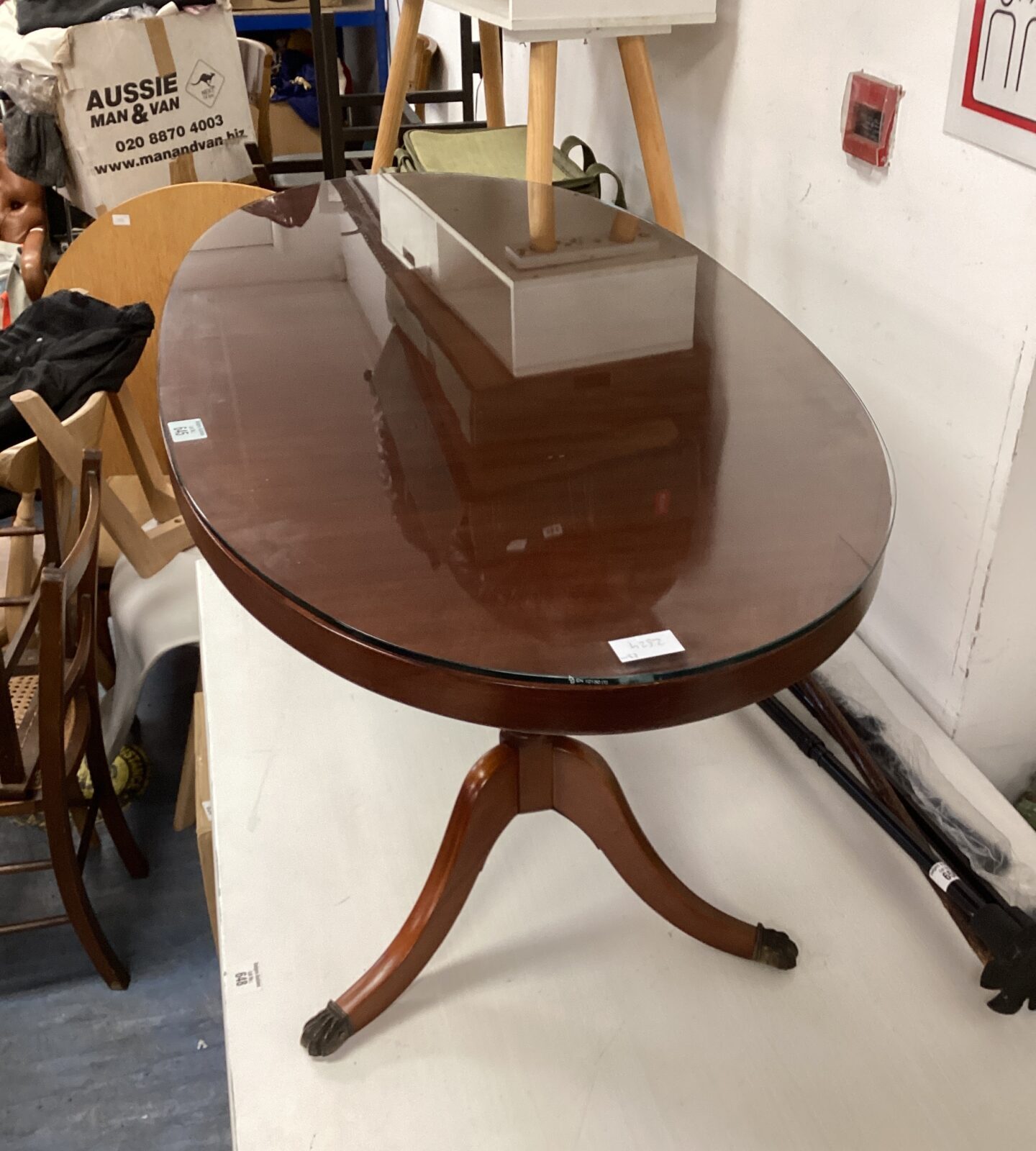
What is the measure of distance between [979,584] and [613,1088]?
2.12 ft

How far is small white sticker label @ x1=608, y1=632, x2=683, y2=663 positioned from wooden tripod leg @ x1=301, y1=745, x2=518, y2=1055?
0.32 metres

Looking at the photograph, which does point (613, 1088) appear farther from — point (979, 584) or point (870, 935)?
point (979, 584)

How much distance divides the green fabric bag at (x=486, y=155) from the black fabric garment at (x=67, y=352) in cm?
56

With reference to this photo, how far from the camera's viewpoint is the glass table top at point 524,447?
2.26ft

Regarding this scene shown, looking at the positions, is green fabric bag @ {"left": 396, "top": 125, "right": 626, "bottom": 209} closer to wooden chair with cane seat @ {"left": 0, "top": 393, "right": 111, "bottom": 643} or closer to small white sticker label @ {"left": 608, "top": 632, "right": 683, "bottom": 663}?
wooden chair with cane seat @ {"left": 0, "top": 393, "right": 111, "bottom": 643}

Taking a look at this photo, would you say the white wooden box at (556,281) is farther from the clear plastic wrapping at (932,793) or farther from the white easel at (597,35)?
the clear plastic wrapping at (932,793)

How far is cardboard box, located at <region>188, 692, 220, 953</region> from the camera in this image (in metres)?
1.44

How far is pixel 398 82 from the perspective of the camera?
6.37 ft

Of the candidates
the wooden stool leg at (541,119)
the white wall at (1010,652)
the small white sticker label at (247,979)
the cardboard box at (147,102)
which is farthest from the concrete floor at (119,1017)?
the cardboard box at (147,102)

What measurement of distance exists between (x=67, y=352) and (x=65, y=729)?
0.59 metres

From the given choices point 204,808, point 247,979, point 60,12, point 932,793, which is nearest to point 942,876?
point 932,793

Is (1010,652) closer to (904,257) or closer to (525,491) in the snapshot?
(904,257)

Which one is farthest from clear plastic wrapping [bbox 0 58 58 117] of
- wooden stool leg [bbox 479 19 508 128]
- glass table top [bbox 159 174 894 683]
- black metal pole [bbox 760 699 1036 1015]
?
black metal pole [bbox 760 699 1036 1015]

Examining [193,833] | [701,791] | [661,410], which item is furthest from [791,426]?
[193,833]
